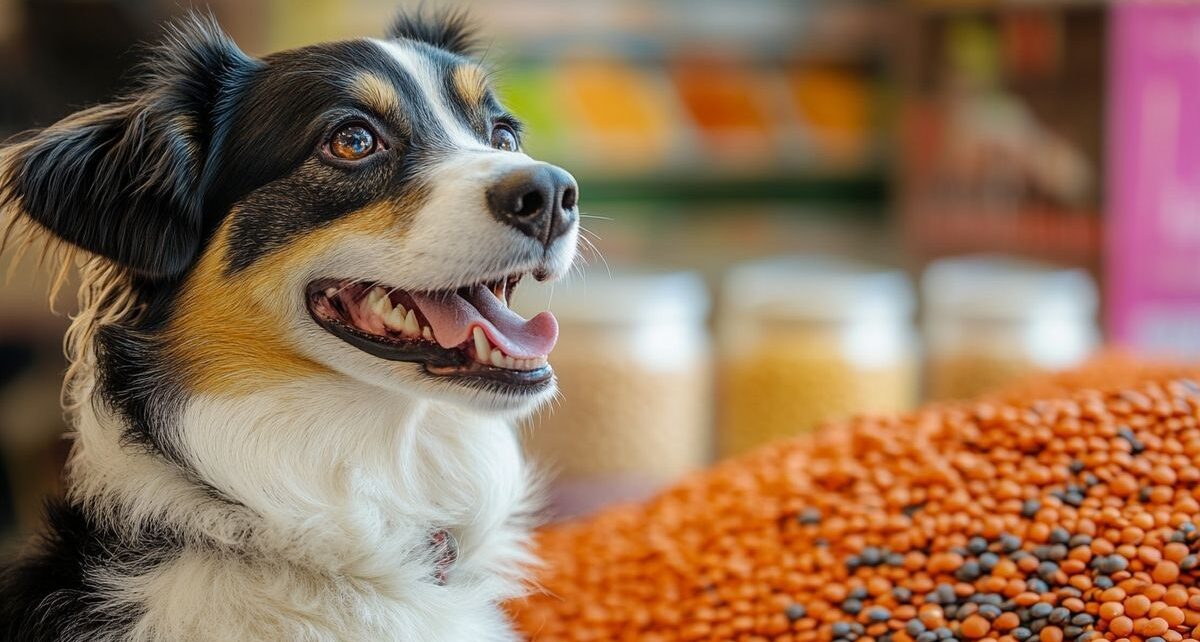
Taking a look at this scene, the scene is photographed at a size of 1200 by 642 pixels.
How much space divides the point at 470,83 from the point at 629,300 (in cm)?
102

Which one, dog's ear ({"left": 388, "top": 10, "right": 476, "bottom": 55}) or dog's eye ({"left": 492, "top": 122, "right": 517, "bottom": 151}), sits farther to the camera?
dog's ear ({"left": 388, "top": 10, "right": 476, "bottom": 55})

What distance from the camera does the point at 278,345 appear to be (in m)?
1.12

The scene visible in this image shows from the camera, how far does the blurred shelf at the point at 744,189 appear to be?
370cm

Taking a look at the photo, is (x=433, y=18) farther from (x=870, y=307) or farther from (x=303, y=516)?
(x=870, y=307)

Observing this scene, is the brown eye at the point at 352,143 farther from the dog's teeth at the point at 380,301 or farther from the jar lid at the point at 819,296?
the jar lid at the point at 819,296

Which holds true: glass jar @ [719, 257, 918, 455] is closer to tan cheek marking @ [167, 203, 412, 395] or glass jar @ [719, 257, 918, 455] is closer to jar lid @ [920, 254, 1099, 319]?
jar lid @ [920, 254, 1099, 319]

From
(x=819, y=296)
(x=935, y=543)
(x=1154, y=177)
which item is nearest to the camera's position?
(x=935, y=543)

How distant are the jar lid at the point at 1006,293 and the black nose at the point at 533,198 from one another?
4.62 feet

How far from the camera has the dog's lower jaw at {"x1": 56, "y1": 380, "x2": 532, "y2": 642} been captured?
103 centimetres

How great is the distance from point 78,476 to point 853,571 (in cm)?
84

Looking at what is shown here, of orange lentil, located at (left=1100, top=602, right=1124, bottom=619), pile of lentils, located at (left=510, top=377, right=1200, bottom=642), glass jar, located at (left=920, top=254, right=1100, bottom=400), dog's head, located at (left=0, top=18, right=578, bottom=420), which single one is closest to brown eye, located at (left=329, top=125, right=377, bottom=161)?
dog's head, located at (left=0, top=18, right=578, bottom=420)

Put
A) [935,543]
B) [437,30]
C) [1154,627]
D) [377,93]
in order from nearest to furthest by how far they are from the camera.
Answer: [1154,627]
[377,93]
[935,543]
[437,30]

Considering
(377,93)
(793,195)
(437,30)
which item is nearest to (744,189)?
(793,195)

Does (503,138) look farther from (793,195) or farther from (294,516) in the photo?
(793,195)
